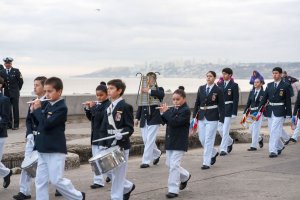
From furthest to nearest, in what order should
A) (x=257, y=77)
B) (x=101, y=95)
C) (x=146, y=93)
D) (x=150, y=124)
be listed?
(x=257, y=77) < (x=150, y=124) < (x=146, y=93) < (x=101, y=95)

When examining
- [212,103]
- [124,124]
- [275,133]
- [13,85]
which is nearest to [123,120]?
[124,124]

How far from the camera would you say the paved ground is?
895 centimetres

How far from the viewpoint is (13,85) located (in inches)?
681

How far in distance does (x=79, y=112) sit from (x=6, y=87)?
13.5 feet

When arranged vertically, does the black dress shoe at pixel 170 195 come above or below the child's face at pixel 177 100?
below

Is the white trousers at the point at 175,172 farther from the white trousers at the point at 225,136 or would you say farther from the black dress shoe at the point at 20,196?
the white trousers at the point at 225,136

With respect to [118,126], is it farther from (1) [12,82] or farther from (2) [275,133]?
(1) [12,82]

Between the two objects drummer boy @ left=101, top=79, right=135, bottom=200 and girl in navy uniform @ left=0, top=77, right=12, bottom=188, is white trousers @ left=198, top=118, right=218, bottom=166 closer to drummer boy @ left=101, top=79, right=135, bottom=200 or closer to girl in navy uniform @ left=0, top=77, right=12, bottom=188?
drummer boy @ left=101, top=79, right=135, bottom=200

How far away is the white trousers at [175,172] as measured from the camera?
888cm

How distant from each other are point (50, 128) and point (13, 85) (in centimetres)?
1005

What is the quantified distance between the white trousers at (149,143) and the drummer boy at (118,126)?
3.44 metres

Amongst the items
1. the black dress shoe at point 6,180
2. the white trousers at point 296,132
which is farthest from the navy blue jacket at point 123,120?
the white trousers at point 296,132

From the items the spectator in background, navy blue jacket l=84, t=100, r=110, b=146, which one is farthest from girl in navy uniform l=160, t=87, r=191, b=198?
the spectator in background

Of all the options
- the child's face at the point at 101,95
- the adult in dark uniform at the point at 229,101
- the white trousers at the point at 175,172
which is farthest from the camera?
the adult in dark uniform at the point at 229,101
